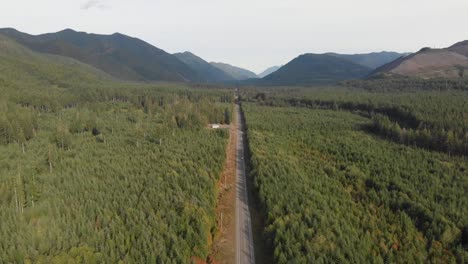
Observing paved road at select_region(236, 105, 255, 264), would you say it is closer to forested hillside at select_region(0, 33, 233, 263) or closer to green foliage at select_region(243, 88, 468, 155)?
forested hillside at select_region(0, 33, 233, 263)

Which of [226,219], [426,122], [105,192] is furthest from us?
[426,122]

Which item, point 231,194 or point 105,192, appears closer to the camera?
point 105,192

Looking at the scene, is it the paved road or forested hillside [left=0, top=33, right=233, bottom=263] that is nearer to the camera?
forested hillside [left=0, top=33, right=233, bottom=263]

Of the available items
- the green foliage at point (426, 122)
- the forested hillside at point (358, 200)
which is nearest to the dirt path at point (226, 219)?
the forested hillside at point (358, 200)

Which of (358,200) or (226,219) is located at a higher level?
(358,200)

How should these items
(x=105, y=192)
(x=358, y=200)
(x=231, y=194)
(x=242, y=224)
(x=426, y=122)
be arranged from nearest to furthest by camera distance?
(x=242, y=224)
(x=105, y=192)
(x=358, y=200)
(x=231, y=194)
(x=426, y=122)

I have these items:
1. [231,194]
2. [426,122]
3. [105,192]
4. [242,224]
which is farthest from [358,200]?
[426,122]

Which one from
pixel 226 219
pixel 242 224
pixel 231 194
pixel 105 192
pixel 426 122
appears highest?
pixel 426 122

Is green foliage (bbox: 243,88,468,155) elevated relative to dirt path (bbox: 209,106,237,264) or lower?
elevated

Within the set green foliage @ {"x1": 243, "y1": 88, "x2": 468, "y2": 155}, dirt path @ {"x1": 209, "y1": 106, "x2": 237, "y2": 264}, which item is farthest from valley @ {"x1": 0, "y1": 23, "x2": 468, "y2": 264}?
green foliage @ {"x1": 243, "y1": 88, "x2": 468, "y2": 155}

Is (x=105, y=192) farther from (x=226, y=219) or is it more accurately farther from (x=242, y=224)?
(x=242, y=224)
